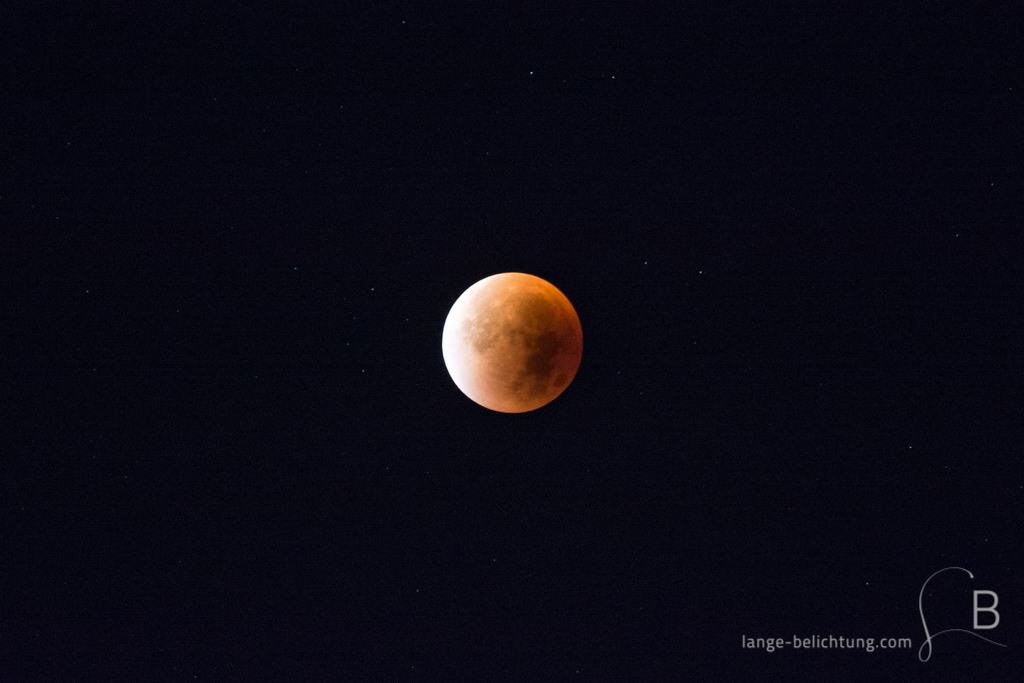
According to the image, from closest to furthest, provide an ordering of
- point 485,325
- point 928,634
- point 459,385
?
point 485,325 < point 459,385 < point 928,634

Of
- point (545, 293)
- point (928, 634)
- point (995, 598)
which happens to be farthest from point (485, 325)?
point (995, 598)

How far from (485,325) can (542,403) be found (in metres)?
0.38

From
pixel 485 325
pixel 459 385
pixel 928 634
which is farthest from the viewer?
pixel 928 634

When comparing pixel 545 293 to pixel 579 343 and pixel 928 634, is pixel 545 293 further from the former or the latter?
pixel 928 634

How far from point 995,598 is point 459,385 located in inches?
96.2

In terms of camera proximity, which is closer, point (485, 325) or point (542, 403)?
point (485, 325)

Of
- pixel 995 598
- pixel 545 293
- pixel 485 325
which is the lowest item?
pixel 995 598

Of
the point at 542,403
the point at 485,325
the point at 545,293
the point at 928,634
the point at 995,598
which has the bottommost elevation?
the point at 928,634

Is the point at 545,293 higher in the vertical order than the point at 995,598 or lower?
higher

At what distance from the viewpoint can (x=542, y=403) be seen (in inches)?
77.2

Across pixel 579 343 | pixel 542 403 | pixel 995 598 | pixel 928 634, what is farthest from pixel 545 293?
pixel 995 598

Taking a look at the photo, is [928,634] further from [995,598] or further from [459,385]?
[459,385]

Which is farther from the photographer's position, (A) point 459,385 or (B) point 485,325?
(A) point 459,385

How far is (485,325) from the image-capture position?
183 centimetres
